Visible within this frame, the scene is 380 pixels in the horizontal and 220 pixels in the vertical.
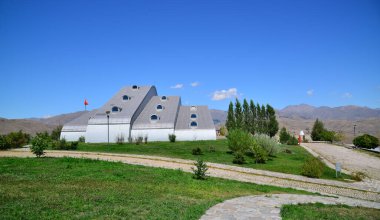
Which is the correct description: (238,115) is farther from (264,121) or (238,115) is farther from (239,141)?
(239,141)

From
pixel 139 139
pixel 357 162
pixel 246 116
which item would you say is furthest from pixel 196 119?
pixel 357 162

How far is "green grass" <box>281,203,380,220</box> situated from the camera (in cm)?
980

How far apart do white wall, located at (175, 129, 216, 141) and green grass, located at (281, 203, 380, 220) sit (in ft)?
116

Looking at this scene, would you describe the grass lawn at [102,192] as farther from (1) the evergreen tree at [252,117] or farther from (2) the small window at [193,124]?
(1) the evergreen tree at [252,117]

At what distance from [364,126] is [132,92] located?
154 m

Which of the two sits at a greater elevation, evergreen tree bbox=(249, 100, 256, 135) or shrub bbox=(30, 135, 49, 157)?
evergreen tree bbox=(249, 100, 256, 135)

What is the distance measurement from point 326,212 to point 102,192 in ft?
27.2

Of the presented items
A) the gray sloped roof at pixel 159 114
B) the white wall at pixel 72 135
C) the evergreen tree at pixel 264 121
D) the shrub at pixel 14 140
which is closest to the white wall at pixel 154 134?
the gray sloped roof at pixel 159 114

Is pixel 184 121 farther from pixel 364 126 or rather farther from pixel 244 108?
pixel 364 126

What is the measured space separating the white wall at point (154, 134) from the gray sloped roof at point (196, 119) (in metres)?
2.23

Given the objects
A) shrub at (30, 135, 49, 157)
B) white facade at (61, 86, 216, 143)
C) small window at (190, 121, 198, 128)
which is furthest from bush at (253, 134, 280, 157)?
shrub at (30, 135, 49, 157)

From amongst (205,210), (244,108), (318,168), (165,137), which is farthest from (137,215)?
(244,108)

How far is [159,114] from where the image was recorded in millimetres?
50156

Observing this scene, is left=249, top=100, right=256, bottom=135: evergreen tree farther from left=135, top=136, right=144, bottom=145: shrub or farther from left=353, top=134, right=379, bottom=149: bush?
left=135, top=136, right=144, bottom=145: shrub
